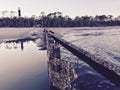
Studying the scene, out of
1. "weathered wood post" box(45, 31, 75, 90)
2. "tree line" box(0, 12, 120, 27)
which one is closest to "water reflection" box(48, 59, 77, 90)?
"weathered wood post" box(45, 31, 75, 90)

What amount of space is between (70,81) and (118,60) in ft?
33.0

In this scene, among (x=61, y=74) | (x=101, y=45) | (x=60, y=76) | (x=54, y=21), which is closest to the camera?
(x=60, y=76)

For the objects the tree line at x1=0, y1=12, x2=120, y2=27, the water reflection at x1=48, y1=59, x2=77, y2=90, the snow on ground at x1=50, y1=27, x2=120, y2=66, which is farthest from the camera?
the tree line at x1=0, y1=12, x2=120, y2=27

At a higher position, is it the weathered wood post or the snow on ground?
the weathered wood post

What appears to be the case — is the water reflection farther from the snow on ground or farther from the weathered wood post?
the snow on ground

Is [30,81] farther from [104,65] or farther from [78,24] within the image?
[78,24]

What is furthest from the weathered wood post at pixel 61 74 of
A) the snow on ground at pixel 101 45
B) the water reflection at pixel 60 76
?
the snow on ground at pixel 101 45

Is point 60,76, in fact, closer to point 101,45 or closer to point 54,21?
point 101,45

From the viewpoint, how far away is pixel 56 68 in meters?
13.2

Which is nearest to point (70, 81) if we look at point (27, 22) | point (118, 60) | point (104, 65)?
point (104, 65)

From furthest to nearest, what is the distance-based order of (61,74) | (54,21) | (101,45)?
(54,21) < (101,45) < (61,74)

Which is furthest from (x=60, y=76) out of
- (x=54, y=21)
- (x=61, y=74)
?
(x=54, y=21)

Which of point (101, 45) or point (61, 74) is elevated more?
point (61, 74)

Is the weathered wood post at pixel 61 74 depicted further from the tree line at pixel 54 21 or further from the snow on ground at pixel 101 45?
the tree line at pixel 54 21
